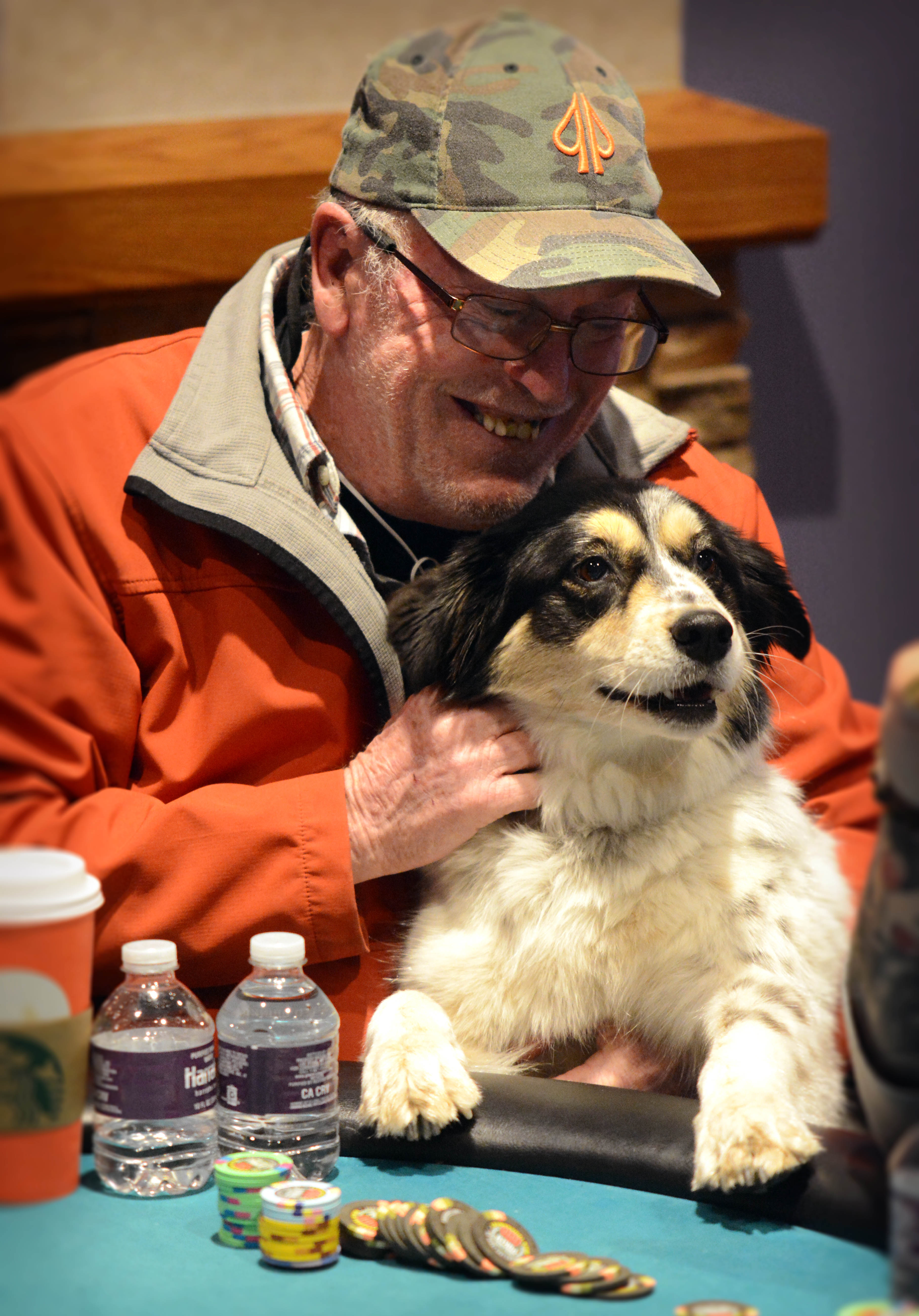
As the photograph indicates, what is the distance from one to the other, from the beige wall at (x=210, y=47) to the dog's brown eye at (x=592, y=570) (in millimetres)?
565

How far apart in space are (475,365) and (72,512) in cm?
50

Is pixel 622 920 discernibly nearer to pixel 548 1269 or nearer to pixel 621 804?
pixel 621 804

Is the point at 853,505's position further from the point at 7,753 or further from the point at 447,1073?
the point at 7,753

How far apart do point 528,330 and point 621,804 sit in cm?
61

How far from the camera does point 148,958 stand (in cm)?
133

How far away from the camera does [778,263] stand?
1.41 m

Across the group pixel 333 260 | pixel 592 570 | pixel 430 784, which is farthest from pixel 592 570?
pixel 333 260

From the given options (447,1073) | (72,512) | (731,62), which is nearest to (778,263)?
(731,62)

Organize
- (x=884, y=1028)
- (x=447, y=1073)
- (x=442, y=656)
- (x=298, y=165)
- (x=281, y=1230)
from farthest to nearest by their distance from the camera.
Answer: (x=442, y=656), (x=298, y=165), (x=447, y=1073), (x=281, y=1230), (x=884, y=1028)

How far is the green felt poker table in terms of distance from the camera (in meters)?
1.07

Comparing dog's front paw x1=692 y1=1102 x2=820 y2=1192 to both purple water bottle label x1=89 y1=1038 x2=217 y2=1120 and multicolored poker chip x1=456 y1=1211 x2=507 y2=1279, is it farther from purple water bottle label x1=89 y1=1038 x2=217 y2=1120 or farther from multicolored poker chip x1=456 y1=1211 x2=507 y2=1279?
A: purple water bottle label x1=89 y1=1038 x2=217 y2=1120

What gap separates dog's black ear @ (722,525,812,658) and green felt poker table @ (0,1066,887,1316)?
60 centimetres

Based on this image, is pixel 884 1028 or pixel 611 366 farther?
pixel 611 366

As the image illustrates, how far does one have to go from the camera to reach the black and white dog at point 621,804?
155 centimetres
